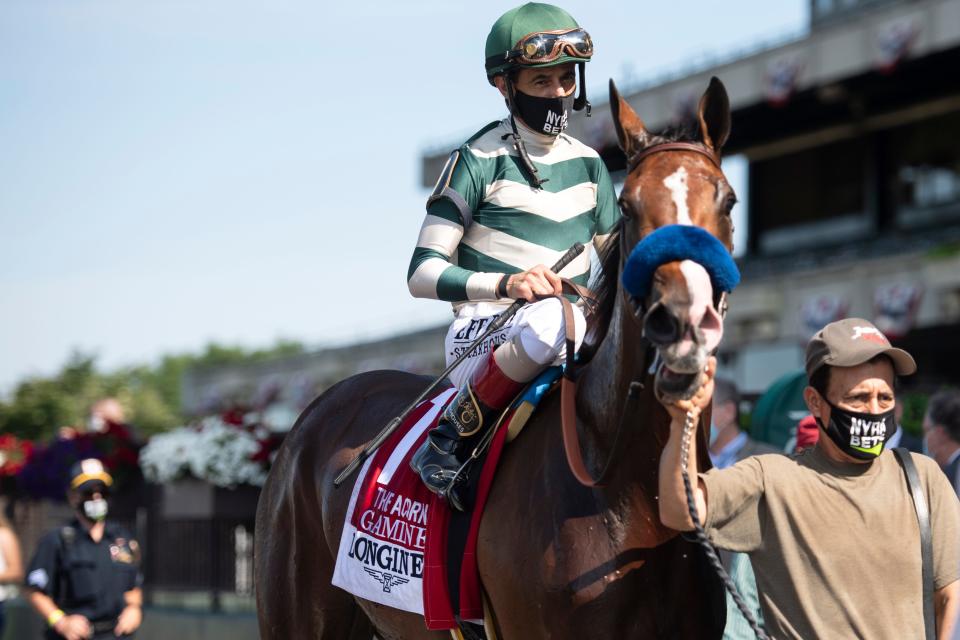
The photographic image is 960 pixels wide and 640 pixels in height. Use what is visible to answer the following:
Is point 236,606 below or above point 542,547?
below

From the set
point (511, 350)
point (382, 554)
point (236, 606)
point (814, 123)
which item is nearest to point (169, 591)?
point (236, 606)

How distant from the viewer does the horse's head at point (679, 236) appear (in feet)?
9.79

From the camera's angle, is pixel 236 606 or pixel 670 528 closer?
pixel 670 528

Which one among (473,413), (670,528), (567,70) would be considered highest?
(567,70)

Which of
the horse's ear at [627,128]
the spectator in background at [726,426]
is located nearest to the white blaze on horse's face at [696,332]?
the horse's ear at [627,128]

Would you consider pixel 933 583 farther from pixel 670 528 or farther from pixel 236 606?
pixel 236 606

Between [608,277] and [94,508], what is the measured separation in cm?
509

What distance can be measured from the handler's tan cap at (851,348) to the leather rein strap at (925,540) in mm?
268

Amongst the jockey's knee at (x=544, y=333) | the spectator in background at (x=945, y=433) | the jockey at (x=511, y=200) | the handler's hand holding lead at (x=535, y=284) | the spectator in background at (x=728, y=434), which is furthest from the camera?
the spectator in background at (x=728, y=434)

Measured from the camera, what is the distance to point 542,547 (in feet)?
12.0

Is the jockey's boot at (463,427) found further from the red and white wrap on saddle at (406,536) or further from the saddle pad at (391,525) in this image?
the saddle pad at (391,525)

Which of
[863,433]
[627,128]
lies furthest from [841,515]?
[627,128]

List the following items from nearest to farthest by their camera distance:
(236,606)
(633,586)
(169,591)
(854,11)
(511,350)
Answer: (633,586)
(511,350)
(236,606)
(169,591)
(854,11)

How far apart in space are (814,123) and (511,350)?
30920 mm
